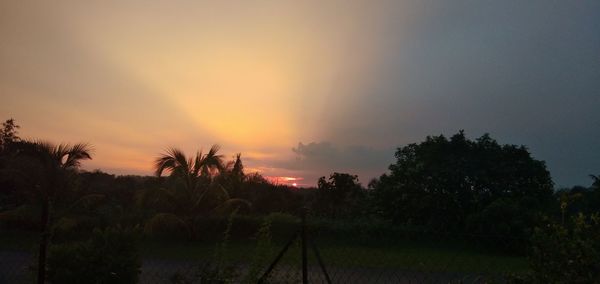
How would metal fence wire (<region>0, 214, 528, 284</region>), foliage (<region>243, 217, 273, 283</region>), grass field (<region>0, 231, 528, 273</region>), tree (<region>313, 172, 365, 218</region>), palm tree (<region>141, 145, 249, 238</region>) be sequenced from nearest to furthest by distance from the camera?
1. foliage (<region>243, 217, 273, 283</region>)
2. metal fence wire (<region>0, 214, 528, 284</region>)
3. grass field (<region>0, 231, 528, 273</region>)
4. palm tree (<region>141, 145, 249, 238</region>)
5. tree (<region>313, 172, 365, 218</region>)

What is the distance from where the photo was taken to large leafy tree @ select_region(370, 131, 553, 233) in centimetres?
1958

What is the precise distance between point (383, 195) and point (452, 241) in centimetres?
600

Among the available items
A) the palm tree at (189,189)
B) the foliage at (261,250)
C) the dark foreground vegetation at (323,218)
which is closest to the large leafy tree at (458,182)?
the dark foreground vegetation at (323,218)

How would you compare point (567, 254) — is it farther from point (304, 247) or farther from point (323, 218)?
point (323, 218)

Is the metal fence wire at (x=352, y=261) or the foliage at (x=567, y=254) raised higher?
the foliage at (x=567, y=254)

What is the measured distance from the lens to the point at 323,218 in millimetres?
19172

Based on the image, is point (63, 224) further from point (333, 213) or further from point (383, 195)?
point (333, 213)

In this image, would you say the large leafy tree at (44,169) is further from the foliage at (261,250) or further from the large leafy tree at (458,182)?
the large leafy tree at (458,182)

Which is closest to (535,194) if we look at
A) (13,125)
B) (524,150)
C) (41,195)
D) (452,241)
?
(524,150)

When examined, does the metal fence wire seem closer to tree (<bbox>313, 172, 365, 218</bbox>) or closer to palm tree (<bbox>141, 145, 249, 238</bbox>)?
palm tree (<bbox>141, 145, 249, 238</bbox>)

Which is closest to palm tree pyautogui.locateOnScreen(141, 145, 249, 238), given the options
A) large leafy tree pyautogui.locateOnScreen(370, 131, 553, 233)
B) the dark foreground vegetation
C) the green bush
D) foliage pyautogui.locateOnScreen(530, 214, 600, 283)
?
the dark foreground vegetation

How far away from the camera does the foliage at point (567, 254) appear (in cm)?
396

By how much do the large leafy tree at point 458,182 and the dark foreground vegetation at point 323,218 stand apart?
0.16 feet

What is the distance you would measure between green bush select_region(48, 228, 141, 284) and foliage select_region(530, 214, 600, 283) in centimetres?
439
